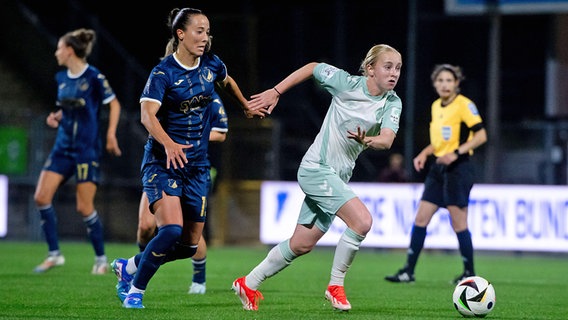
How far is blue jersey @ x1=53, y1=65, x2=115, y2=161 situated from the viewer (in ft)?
35.1

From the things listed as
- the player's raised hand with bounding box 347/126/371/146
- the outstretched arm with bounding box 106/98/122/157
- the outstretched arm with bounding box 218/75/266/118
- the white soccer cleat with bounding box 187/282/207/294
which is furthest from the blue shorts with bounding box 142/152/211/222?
the outstretched arm with bounding box 106/98/122/157

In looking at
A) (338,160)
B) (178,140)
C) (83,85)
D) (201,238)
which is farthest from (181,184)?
(83,85)

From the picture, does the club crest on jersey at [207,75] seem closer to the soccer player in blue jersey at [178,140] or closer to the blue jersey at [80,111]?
the soccer player in blue jersey at [178,140]

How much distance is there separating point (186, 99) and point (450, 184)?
4.04 m

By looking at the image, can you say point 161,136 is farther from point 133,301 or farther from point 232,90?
point 133,301

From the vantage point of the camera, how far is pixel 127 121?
1952 centimetres

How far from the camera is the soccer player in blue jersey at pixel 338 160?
23.9 feet

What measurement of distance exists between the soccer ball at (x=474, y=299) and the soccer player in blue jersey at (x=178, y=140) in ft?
5.94

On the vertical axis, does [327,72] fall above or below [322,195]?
above

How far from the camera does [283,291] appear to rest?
9.52 m

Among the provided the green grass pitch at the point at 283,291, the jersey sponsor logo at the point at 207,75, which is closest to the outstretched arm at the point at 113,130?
the green grass pitch at the point at 283,291

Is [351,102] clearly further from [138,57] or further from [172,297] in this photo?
[138,57]

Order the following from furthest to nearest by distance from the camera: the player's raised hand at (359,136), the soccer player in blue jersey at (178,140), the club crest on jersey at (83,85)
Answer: the club crest on jersey at (83,85)
the soccer player in blue jersey at (178,140)
the player's raised hand at (359,136)

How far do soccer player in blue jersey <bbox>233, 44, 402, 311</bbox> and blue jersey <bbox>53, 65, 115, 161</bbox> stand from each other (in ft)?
12.2
